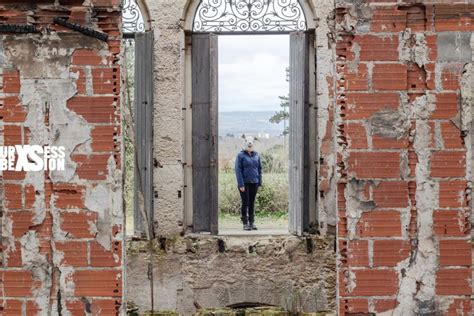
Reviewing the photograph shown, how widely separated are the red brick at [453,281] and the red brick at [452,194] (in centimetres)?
35

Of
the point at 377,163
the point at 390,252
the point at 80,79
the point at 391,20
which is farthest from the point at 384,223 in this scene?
the point at 80,79

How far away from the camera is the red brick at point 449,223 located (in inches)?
147

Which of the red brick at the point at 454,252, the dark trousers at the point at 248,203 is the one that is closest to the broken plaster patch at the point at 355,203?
the red brick at the point at 454,252

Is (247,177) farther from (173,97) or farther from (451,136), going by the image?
(451,136)

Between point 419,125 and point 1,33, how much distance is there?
2.25 metres

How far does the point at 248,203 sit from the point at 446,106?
5773mm

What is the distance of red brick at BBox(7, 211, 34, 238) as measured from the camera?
376 centimetres

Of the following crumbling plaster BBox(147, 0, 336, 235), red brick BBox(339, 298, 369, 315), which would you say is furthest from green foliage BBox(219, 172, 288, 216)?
red brick BBox(339, 298, 369, 315)

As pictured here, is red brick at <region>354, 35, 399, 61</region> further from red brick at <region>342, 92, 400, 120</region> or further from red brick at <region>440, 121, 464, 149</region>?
red brick at <region>440, 121, 464, 149</region>

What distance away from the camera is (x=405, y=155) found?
3.73m

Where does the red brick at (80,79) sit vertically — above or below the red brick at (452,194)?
above

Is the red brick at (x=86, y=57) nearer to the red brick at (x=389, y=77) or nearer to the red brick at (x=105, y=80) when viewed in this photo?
the red brick at (x=105, y=80)

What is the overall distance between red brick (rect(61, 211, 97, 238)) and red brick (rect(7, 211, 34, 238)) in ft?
0.59

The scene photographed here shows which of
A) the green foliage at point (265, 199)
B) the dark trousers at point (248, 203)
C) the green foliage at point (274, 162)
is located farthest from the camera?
the green foliage at point (274, 162)
